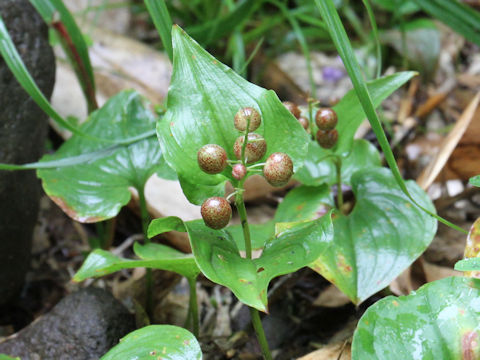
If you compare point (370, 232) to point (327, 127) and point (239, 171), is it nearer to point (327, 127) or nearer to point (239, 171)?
point (327, 127)

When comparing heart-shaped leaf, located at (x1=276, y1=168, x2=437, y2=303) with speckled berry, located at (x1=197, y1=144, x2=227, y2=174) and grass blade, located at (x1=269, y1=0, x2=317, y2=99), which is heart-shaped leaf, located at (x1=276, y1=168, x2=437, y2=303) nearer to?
speckled berry, located at (x1=197, y1=144, x2=227, y2=174)

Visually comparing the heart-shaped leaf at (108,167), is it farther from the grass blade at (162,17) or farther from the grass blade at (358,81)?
the grass blade at (358,81)

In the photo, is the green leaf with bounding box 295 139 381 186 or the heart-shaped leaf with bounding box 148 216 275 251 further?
the green leaf with bounding box 295 139 381 186

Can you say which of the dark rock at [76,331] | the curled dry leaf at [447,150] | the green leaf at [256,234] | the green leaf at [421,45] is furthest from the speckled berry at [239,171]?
the green leaf at [421,45]

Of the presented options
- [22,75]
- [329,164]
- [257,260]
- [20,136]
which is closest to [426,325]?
[257,260]

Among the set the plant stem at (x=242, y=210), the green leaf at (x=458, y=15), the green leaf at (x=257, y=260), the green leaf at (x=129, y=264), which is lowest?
the green leaf at (x=129, y=264)

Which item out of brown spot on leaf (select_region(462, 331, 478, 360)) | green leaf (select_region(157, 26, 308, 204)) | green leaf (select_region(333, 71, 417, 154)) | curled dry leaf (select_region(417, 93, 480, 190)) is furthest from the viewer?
curled dry leaf (select_region(417, 93, 480, 190))

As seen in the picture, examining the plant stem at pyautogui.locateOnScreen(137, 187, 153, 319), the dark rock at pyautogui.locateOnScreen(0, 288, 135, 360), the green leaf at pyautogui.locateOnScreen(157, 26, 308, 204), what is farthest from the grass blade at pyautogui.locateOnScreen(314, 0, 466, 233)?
the dark rock at pyautogui.locateOnScreen(0, 288, 135, 360)
